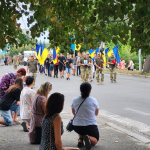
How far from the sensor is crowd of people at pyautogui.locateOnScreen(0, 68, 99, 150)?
404cm

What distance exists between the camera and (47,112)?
160 inches

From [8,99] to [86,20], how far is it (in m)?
2.73

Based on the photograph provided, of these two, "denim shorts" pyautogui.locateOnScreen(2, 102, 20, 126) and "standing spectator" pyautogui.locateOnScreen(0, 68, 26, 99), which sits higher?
"standing spectator" pyautogui.locateOnScreen(0, 68, 26, 99)

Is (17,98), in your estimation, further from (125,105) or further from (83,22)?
(125,105)

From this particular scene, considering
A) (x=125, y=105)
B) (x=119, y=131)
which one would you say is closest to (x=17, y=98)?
(x=119, y=131)

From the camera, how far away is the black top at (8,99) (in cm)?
734

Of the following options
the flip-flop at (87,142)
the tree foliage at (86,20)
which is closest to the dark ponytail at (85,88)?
the flip-flop at (87,142)

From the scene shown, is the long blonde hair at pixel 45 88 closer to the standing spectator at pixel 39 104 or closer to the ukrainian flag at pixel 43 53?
the standing spectator at pixel 39 104

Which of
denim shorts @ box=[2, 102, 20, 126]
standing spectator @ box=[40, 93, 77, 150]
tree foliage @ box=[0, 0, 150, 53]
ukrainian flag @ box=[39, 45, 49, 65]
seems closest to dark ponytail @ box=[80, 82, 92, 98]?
tree foliage @ box=[0, 0, 150, 53]

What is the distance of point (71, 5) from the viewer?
6500mm

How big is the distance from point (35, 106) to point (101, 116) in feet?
12.0

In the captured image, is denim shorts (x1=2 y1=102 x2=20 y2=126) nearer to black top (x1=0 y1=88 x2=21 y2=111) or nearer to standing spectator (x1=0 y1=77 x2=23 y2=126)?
standing spectator (x1=0 y1=77 x2=23 y2=126)

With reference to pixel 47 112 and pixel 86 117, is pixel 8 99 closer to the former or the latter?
pixel 86 117

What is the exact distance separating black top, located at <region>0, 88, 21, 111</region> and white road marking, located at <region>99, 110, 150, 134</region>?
2641mm
